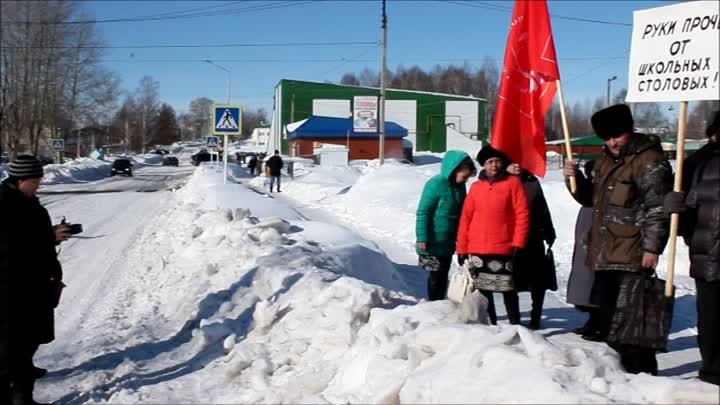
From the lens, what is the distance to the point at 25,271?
4828 millimetres

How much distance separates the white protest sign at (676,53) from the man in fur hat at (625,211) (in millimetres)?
285

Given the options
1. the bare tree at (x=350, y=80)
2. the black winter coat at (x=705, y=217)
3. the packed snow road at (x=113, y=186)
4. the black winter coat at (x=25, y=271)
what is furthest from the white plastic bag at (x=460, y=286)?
the bare tree at (x=350, y=80)

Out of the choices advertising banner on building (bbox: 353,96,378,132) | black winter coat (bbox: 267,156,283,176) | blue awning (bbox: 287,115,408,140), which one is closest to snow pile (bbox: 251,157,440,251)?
black winter coat (bbox: 267,156,283,176)

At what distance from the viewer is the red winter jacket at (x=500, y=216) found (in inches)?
240

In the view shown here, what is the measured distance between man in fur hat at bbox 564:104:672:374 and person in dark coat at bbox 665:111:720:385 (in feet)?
0.66

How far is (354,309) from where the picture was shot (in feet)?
19.9

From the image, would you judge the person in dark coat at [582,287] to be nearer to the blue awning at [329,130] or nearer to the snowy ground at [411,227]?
the snowy ground at [411,227]

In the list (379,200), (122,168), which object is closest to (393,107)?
(122,168)

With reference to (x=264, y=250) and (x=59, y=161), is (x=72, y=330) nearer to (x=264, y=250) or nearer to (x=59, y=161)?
(x=264, y=250)

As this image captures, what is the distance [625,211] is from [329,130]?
60.9 m

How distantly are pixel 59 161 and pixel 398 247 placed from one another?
54787 mm

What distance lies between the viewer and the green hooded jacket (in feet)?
22.1

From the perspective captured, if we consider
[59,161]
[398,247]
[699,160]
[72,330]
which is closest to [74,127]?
[59,161]

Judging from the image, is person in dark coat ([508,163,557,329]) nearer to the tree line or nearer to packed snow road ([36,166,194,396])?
packed snow road ([36,166,194,396])
